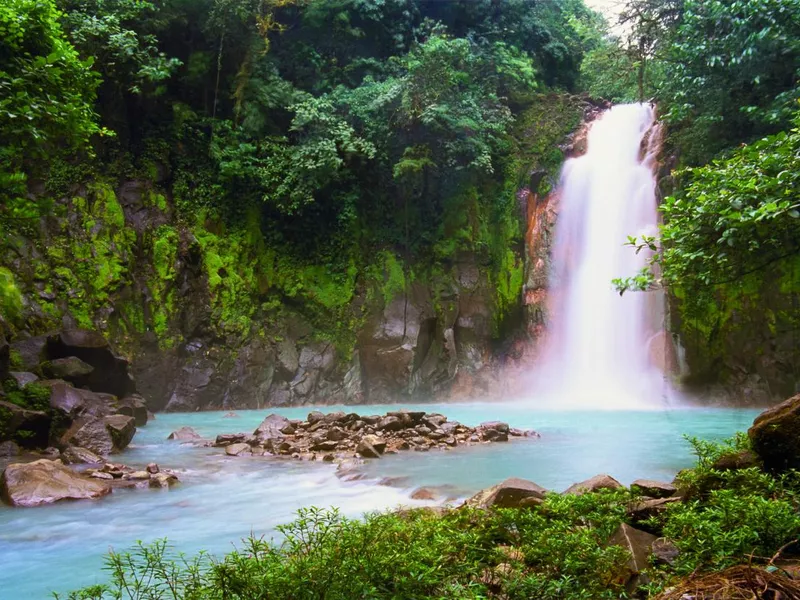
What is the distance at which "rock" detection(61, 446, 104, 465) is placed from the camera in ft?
25.3

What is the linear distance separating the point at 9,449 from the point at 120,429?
56.9 inches

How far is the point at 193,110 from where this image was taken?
17.8 m

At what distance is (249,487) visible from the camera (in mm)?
6875

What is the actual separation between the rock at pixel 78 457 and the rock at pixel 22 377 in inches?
74.9

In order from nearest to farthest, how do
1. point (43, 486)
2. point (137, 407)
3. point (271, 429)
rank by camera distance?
point (43, 486), point (271, 429), point (137, 407)

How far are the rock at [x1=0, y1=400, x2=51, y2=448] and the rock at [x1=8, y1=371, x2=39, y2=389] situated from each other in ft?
2.63

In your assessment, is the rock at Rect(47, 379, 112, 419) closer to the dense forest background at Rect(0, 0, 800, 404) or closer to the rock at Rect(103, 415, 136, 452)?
the rock at Rect(103, 415, 136, 452)

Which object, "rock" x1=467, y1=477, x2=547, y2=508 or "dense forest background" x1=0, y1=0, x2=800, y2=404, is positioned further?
"dense forest background" x1=0, y1=0, x2=800, y2=404

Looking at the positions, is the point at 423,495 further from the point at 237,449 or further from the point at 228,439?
the point at 228,439

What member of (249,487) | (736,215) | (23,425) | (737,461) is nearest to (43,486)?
(249,487)

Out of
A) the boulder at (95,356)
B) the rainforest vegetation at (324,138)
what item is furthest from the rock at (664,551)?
the boulder at (95,356)

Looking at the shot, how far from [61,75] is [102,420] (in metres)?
5.08

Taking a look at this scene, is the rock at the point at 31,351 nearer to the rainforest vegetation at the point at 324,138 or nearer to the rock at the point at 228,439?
the rainforest vegetation at the point at 324,138

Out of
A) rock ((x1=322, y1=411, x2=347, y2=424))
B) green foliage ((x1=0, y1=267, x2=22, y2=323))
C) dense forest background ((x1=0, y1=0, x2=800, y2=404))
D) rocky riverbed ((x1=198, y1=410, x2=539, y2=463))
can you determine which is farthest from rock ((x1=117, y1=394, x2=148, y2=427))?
rock ((x1=322, y1=411, x2=347, y2=424))
